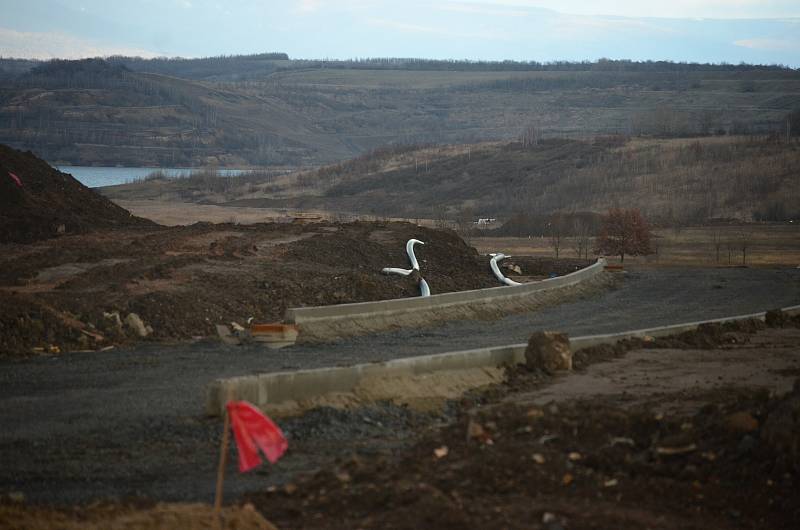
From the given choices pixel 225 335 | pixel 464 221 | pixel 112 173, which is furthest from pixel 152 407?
pixel 112 173

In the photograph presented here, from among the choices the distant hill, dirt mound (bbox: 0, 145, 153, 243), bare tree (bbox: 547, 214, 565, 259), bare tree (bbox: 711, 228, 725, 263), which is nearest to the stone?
dirt mound (bbox: 0, 145, 153, 243)

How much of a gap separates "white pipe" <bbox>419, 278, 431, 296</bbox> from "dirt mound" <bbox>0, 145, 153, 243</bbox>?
1134 cm

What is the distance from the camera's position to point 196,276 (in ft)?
91.3

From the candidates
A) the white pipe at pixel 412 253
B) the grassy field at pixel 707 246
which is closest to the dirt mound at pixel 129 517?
the white pipe at pixel 412 253

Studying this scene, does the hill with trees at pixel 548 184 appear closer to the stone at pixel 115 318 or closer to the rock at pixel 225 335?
the rock at pixel 225 335

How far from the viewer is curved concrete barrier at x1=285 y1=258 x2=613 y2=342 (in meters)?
23.9

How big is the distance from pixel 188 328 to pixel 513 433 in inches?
477

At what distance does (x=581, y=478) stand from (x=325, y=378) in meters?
5.31

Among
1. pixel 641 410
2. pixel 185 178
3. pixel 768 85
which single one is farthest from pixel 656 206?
pixel 768 85

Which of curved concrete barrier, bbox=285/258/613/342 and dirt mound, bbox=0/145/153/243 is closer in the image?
curved concrete barrier, bbox=285/258/613/342

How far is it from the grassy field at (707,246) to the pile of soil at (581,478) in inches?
1403

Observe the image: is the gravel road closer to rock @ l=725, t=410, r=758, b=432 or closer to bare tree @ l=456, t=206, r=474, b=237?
rock @ l=725, t=410, r=758, b=432

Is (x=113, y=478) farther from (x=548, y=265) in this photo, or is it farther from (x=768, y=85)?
(x=768, y=85)

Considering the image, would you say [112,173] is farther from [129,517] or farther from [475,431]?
[129,517]
